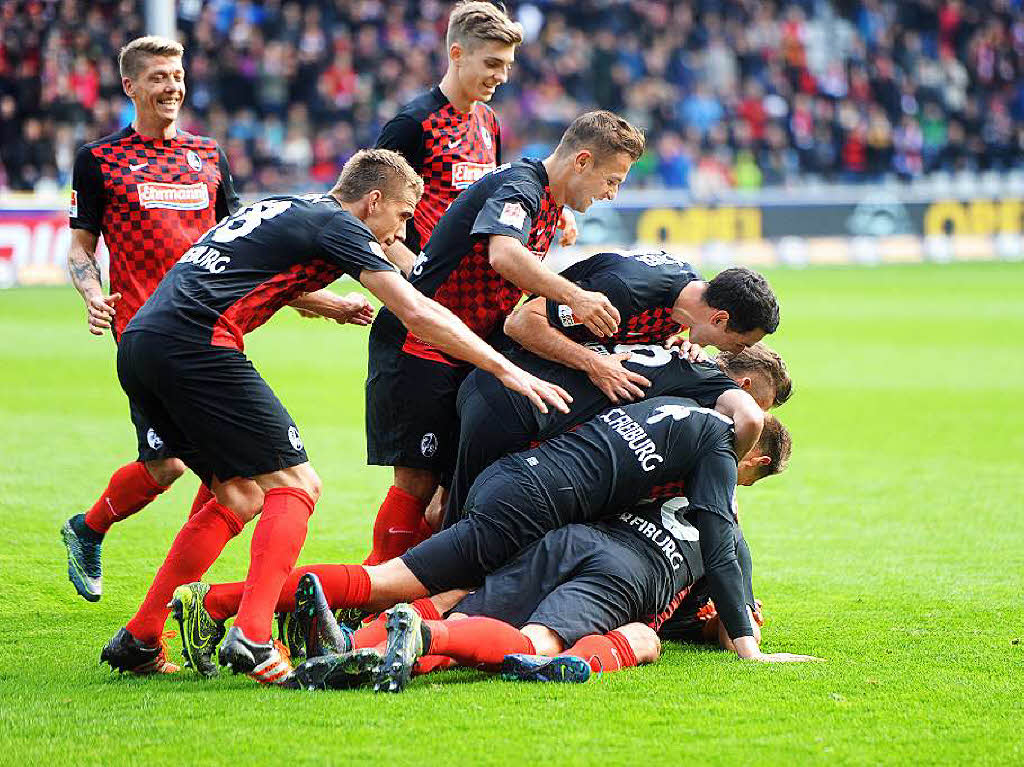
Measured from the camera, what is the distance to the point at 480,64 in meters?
6.52

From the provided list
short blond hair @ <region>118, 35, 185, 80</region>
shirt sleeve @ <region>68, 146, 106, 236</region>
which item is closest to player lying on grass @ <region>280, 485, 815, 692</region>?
shirt sleeve @ <region>68, 146, 106, 236</region>

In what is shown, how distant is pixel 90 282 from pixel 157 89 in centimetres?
92

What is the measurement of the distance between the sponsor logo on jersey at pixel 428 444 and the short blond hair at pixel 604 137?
52.4 inches

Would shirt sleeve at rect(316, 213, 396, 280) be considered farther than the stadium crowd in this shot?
No

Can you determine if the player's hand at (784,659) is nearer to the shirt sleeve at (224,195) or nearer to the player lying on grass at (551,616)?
the player lying on grass at (551,616)

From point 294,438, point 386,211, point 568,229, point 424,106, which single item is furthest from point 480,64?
point 294,438

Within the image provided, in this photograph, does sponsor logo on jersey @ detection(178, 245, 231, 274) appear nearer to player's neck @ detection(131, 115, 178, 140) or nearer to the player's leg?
the player's leg

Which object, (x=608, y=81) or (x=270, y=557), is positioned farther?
(x=608, y=81)

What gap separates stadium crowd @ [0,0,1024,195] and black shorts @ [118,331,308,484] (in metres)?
17.4

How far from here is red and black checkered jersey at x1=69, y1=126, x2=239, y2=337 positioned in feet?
21.1

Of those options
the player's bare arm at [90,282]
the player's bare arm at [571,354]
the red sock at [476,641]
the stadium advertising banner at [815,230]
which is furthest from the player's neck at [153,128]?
the stadium advertising banner at [815,230]

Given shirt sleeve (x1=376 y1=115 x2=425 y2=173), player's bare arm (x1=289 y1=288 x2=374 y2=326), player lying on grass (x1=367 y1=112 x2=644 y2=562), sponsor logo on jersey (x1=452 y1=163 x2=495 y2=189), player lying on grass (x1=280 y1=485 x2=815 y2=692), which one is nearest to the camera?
player lying on grass (x1=280 y1=485 x2=815 y2=692)

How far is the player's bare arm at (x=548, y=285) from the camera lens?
523 cm

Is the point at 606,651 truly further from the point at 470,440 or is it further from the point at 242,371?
the point at 242,371
